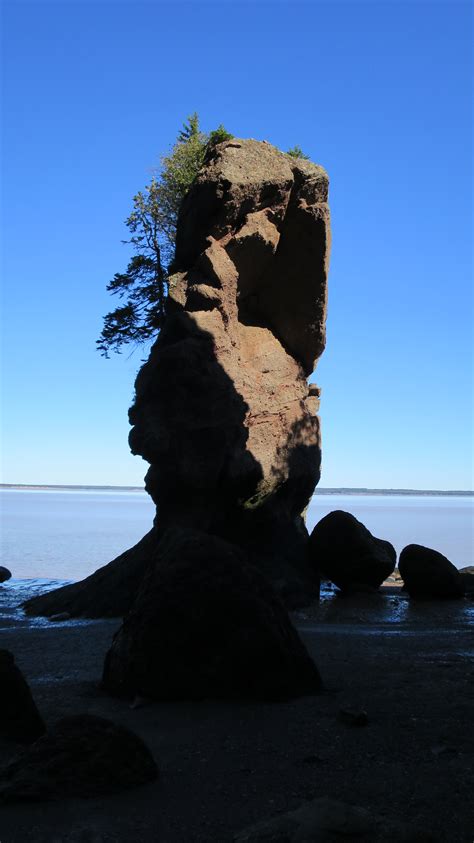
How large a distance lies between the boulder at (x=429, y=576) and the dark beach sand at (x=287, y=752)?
670 cm

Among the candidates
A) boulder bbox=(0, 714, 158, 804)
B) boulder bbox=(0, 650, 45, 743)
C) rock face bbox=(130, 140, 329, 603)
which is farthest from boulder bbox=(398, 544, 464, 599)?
boulder bbox=(0, 714, 158, 804)

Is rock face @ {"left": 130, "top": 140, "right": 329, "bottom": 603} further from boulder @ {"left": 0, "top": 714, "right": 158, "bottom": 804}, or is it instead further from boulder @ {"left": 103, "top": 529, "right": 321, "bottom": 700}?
boulder @ {"left": 0, "top": 714, "right": 158, "bottom": 804}

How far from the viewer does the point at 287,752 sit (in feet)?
15.8

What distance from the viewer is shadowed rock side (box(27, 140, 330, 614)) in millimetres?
14555

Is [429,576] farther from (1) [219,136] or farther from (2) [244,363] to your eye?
(1) [219,136]

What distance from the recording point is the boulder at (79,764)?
4.09 meters

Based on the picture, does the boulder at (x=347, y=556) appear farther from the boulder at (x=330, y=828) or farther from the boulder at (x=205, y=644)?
the boulder at (x=330, y=828)

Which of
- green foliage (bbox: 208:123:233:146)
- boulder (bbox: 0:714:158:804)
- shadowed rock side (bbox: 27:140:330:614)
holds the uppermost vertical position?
green foliage (bbox: 208:123:233:146)

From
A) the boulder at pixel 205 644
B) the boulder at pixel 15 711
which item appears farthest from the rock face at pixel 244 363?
the boulder at pixel 15 711

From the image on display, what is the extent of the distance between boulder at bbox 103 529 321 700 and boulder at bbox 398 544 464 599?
912 cm

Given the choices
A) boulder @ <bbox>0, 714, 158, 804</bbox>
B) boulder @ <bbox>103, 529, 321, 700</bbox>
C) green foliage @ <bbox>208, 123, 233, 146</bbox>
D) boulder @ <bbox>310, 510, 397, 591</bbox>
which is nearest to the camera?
boulder @ <bbox>0, 714, 158, 804</bbox>

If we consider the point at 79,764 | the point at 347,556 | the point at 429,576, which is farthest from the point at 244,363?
the point at 79,764

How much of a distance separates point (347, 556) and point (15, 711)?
39.3 feet

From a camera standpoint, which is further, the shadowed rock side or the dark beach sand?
the shadowed rock side
